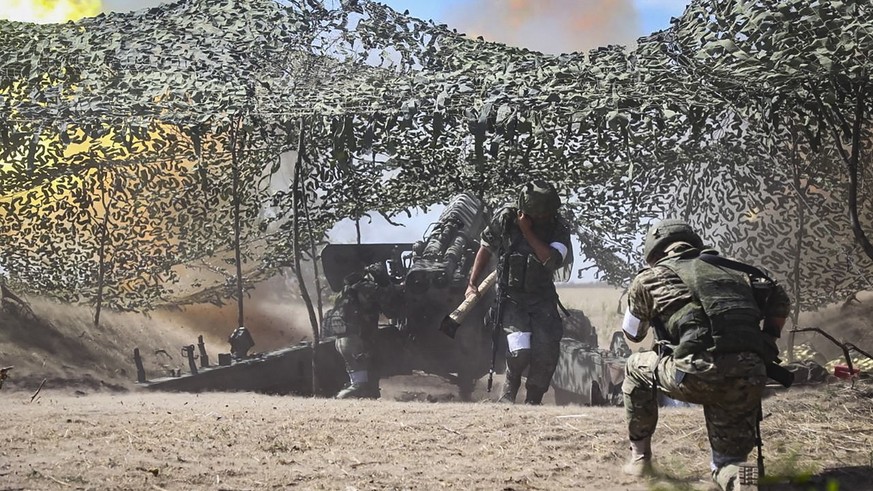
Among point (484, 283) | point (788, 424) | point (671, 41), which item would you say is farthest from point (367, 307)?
point (788, 424)

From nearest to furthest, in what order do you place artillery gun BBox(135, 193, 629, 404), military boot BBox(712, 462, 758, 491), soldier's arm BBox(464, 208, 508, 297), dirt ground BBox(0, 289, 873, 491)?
military boot BBox(712, 462, 758, 491)
dirt ground BBox(0, 289, 873, 491)
soldier's arm BBox(464, 208, 508, 297)
artillery gun BBox(135, 193, 629, 404)

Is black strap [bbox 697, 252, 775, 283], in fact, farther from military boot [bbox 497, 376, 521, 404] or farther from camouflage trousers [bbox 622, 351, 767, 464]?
military boot [bbox 497, 376, 521, 404]

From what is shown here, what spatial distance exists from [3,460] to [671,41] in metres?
6.68

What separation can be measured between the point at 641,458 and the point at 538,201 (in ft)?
12.4

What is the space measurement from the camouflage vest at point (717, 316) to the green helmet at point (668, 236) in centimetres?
31

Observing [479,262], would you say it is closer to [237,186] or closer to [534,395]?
[534,395]

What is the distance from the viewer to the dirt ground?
538cm

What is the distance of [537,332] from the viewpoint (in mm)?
8898

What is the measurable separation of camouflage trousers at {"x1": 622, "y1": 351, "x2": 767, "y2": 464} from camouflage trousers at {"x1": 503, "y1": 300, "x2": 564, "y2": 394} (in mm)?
3724

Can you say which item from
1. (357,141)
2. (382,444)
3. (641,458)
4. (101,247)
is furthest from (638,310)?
(101,247)

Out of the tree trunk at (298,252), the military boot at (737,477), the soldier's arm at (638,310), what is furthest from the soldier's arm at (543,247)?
the military boot at (737,477)

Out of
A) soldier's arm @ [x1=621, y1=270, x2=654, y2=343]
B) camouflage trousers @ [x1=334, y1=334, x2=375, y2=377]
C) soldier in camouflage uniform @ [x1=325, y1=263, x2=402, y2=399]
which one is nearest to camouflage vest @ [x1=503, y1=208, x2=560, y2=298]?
soldier in camouflage uniform @ [x1=325, y1=263, x2=402, y2=399]

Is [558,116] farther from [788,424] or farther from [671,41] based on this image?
[788,424]

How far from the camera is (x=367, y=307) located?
1048cm
